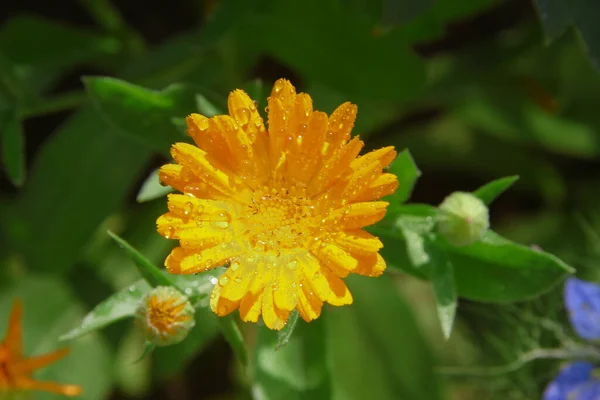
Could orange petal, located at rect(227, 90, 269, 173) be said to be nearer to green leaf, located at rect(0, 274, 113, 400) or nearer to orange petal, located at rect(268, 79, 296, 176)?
orange petal, located at rect(268, 79, 296, 176)

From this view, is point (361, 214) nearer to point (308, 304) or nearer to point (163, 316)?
point (308, 304)

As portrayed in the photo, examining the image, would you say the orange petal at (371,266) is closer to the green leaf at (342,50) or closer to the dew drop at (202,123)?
the dew drop at (202,123)

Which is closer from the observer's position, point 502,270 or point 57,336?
point 502,270

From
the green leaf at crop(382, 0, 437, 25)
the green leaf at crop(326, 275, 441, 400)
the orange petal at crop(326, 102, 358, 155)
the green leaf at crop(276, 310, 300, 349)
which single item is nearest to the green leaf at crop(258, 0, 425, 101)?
the green leaf at crop(382, 0, 437, 25)

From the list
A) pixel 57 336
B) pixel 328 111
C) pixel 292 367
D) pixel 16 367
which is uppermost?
pixel 328 111

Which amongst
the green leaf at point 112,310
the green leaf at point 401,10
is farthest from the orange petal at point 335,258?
the green leaf at point 401,10

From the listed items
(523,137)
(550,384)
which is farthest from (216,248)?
(523,137)

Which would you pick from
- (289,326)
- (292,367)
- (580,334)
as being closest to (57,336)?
(292,367)
